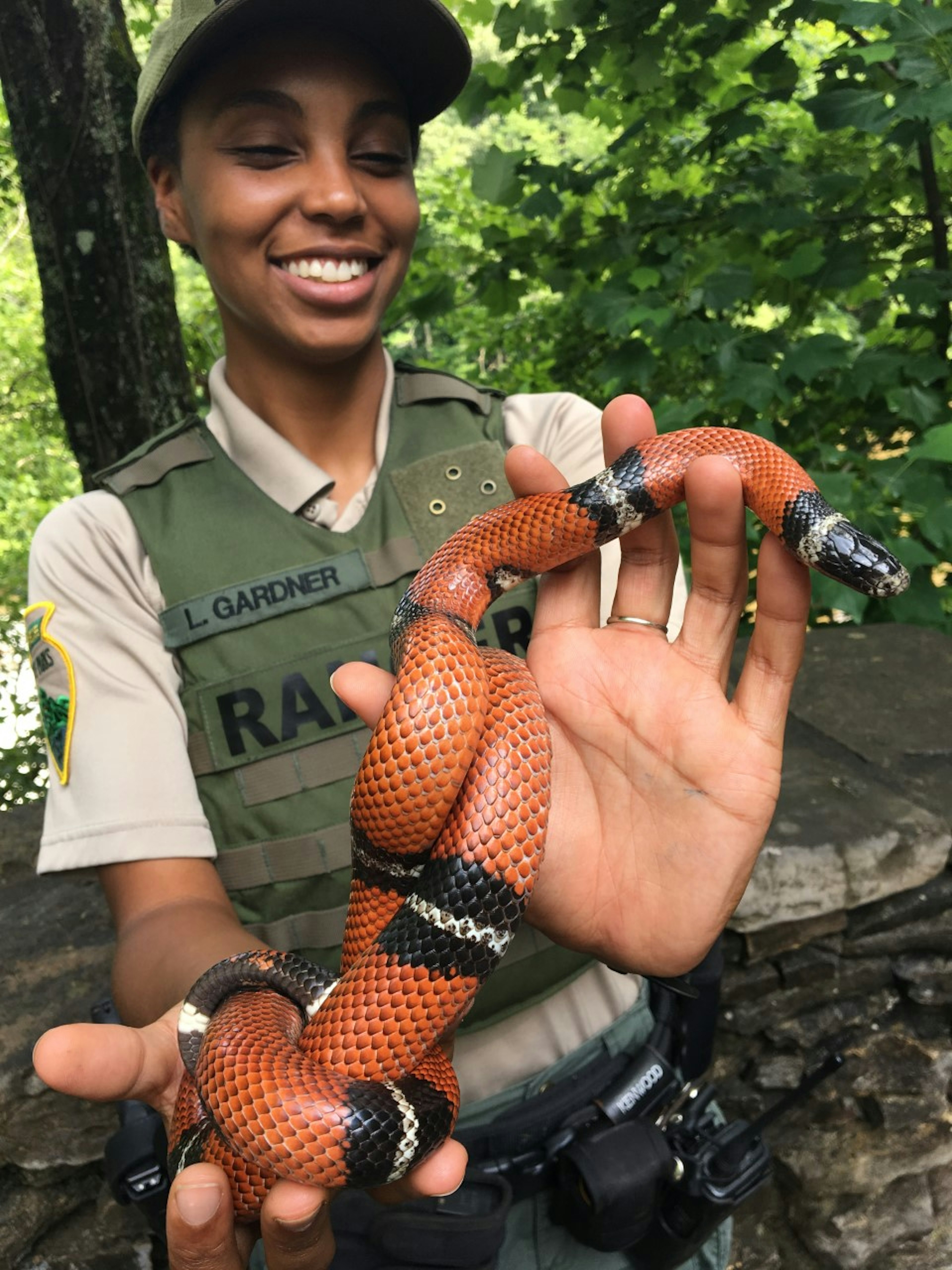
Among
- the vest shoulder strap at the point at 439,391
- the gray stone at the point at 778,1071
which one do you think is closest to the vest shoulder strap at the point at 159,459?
the vest shoulder strap at the point at 439,391

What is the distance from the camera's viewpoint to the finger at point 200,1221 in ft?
4.41

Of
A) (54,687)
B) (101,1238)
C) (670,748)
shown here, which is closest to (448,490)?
(670,748)

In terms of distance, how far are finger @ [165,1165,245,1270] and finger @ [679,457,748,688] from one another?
4.46 ft

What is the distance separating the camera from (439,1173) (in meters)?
1.46

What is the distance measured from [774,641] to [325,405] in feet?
5.49

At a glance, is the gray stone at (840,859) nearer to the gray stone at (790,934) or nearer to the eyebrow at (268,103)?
the gray stone at (790,934)

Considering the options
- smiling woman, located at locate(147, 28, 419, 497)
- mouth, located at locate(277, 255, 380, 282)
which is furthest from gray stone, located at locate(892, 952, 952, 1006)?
mouth, located at locate(277, 255, 380, 282)

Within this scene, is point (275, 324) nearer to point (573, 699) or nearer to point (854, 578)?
point (573, 699)

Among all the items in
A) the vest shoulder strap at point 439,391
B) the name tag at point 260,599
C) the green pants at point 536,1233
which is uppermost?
the vest shoulder strap at point 439,391

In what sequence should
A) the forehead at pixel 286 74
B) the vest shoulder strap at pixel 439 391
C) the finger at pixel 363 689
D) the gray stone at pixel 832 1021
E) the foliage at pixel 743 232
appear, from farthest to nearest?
the foliage at pixel 743 232 → the gray stone at pixel 832 1021 → the vest shoulder strap at pixel 439 391 → the forehead at pixel 286 74 → the finger at pixel 363 689

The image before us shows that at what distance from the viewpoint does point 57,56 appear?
4223 mm

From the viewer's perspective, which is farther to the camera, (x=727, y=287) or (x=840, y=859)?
(x=727, y=287)

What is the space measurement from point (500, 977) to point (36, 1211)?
5.62 feet

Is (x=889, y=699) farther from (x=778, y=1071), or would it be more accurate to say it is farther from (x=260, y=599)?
(x=260, y=599)
